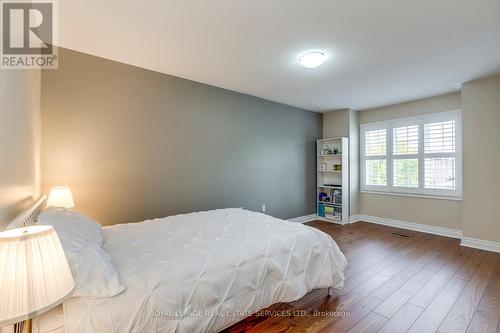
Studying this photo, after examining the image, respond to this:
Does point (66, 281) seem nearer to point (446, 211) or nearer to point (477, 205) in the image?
point (477, 205)

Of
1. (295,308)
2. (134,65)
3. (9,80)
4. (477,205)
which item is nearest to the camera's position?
(9,80)

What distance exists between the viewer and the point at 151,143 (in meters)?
3.12

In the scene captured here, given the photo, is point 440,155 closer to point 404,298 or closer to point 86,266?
point 404,298

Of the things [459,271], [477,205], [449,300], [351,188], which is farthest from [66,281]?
[351,188]

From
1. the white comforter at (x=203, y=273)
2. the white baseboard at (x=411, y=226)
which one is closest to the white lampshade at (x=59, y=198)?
the white comforter at (x=203, y=273)

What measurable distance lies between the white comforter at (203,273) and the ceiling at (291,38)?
6.26 feet

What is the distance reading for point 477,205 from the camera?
3553 mm

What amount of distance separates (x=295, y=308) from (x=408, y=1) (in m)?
2.73

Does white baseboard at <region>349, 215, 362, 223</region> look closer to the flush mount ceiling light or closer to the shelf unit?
the shelf unit

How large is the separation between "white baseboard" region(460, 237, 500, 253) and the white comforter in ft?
9.40

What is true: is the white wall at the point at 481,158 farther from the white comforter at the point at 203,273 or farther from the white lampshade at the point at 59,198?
the white lampshade at the point at 59,198

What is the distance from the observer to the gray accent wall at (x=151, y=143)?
2578 mm

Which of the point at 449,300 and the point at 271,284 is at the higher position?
the point at 271,284

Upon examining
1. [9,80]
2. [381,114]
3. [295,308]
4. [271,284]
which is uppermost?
[381,114]
